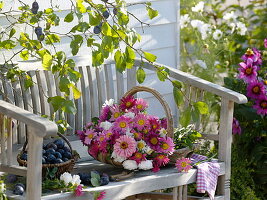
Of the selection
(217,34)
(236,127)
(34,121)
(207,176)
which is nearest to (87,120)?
(207,176)

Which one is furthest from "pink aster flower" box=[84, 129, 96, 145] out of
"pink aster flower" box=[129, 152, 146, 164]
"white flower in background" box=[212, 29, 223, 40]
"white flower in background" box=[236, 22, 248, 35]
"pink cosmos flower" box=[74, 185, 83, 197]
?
"white flower in background" box=[236, 22, 248, 35]

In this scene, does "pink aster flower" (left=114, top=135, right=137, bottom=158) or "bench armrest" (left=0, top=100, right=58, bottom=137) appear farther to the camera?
"pink aster flower" (left=114, top=135, right=137, bottom=158)

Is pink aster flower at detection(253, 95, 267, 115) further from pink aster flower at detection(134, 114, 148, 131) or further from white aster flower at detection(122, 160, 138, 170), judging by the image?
white aster flower at detection(122, 160, 138, 170)

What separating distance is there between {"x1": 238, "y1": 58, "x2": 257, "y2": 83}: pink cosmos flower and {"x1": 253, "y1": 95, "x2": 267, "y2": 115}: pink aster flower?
135mm

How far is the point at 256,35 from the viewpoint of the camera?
5645mm

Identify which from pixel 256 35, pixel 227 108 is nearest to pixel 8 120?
pixel 227 108

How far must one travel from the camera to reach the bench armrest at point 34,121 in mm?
2838

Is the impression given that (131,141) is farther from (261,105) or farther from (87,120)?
(261,105)

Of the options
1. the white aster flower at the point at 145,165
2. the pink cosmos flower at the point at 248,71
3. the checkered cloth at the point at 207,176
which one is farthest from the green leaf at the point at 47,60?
the pink cosmos flower at the point at 248,71

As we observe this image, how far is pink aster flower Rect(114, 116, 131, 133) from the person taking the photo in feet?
11.4

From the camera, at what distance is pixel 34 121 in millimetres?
2873

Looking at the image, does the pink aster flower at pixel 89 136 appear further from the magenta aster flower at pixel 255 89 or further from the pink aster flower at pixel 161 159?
the magenta aster flower at pixel 255 89

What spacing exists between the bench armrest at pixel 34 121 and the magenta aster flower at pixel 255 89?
178 cm

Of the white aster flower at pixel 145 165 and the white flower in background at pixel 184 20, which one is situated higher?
the white flower in background at pixel 184 20
